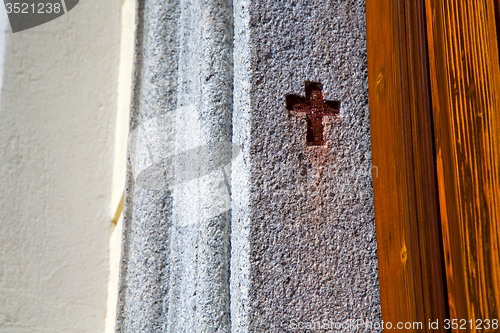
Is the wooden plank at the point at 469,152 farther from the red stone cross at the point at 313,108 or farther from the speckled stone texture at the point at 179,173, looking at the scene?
the speckled stone texture at the point at 179,173

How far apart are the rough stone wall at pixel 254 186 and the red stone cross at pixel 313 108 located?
0.01 m

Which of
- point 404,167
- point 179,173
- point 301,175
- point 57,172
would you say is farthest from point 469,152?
point 57,172

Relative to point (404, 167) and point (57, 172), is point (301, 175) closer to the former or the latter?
point (404, 167)

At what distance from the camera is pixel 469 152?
0.52 meters

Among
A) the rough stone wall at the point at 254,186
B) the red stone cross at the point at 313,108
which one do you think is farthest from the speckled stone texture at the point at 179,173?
the red stone cross at the point at 313,108

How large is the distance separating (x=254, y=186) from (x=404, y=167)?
0.25m

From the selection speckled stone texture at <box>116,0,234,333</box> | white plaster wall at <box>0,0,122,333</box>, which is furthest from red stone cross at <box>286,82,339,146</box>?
white plaster wall at <box>0,0,122,333</box>

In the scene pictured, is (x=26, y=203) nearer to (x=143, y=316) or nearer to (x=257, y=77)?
(x=143, y=316)

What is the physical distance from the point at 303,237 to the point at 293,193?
0.08 m

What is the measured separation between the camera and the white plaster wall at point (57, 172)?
0.87 metres

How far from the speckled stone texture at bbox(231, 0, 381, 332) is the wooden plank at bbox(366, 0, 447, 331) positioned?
3 centimetres

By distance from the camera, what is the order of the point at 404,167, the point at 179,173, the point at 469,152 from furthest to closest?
1. the point at 179,173
2. the point at 404,167
3. the point at 469,152

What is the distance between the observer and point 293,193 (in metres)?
0.68

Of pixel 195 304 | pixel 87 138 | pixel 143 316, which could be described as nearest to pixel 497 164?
pixel 195 304
